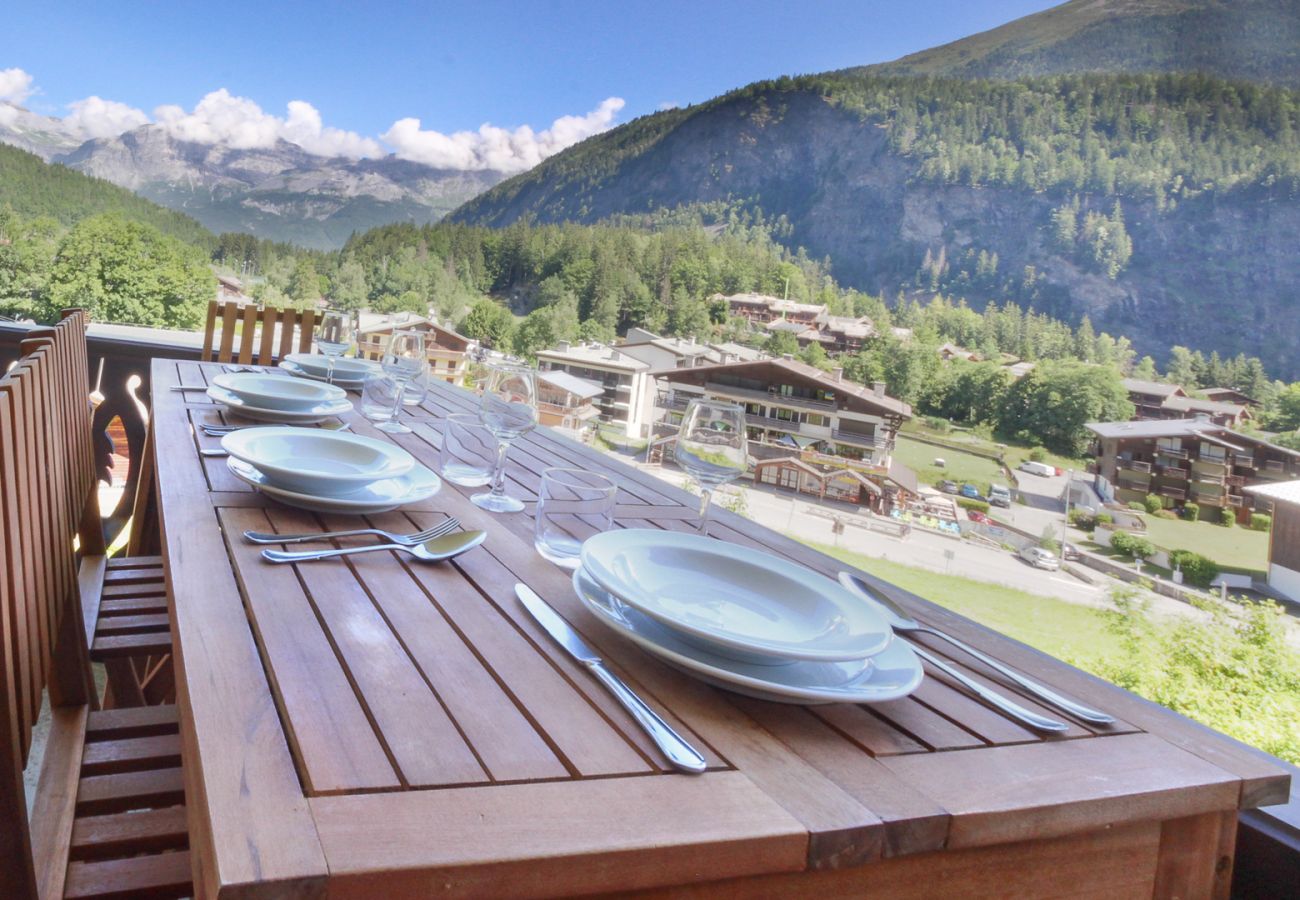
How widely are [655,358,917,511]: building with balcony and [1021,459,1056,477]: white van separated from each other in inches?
25.1

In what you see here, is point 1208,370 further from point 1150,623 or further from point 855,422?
point 855,422

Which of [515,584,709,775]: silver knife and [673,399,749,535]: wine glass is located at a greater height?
[673,399,749,535]: wine glass

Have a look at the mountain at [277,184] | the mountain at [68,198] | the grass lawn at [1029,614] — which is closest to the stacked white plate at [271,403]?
the grass lawn at [1029,614]

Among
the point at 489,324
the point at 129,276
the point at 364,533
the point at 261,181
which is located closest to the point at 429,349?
the point at 364,533

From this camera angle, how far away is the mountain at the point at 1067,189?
471 cm

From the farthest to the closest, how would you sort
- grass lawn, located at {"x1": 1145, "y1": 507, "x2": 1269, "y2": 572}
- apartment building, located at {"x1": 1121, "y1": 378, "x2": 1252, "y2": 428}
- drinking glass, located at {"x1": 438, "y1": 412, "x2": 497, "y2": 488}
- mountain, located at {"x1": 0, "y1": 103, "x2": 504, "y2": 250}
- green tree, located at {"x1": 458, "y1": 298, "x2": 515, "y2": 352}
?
mountain, located at {"x1": 0, "y1": 103, "x2": 504, "y2": 250} < green tree, located at {"x1": 458, "y1": 298, "x2": 515, "y2": 352} < apartment building, located at {"x1": 1121, "y1": 378, "x2": 1252, "y2": 428} < grass lawn, located at {"x1": 1145, "y1": 507, "x2": 1269, "y2": 572} < drinking glass, located at {"x1": 438, "y1": 412, "x2": 497, "y2": 488}

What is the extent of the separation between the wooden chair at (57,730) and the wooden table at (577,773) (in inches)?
6.6

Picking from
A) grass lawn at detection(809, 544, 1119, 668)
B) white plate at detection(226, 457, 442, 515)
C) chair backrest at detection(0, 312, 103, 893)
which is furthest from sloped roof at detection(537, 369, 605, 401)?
white plate at detection(226, 457, 442, 515)

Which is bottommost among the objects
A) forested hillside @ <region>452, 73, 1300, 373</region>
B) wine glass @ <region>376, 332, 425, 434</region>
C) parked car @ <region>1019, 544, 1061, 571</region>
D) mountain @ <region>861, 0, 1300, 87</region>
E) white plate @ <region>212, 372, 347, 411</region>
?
parked car @ <region>1019, 544, 1061, 571</region>

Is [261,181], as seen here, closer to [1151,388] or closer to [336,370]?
[336,370]

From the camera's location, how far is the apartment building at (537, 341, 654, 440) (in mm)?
4836

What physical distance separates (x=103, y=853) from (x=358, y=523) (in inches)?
15.7

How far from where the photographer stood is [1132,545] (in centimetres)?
418

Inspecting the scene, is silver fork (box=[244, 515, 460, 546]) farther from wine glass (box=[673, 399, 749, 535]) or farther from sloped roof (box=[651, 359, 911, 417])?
sloped roof (box=[651, 359, 911, 417])
